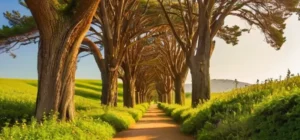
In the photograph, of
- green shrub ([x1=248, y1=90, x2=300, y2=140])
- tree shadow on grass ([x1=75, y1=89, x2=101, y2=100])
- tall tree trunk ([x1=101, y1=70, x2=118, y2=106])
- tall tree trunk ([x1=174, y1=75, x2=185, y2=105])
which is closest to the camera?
green shrub ([x1=248, y1=90, x2=300, y2=140])

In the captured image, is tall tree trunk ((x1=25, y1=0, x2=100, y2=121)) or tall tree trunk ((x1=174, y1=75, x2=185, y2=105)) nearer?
tall tree trunk ((x1=25, y1=0, x2=100, y2=121))

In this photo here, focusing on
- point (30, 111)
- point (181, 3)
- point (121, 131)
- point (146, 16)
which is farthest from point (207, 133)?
point (146, 16)

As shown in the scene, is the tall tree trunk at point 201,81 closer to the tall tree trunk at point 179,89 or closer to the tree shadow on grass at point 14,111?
the tree shadow on grass at point 14,111

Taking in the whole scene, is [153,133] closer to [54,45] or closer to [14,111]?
[54,45]

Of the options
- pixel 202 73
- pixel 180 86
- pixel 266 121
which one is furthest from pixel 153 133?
pixel 180 86

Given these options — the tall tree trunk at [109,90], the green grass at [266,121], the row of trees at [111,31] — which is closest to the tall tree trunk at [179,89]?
the row of trees at [111,31]

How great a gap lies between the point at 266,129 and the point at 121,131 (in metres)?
10.1

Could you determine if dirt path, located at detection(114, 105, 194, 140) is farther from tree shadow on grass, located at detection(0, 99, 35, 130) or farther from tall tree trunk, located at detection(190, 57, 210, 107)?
tree shadow on grass, located at detection(0, 99, 35, 130)

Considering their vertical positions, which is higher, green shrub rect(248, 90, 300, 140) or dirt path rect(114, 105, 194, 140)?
green shrub rect(248, 90, 300, 140)

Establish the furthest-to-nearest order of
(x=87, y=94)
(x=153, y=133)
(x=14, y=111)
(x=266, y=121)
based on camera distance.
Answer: (x=87, y=94) → (x=14, y=111) → (x=153, y=133) → (x=266, y=121)

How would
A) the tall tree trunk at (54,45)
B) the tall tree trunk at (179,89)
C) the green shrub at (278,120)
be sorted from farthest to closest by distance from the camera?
the tall tree trunk at (179,89) < the tall tree trunk at (54,45) < the green shrub at (278,120)

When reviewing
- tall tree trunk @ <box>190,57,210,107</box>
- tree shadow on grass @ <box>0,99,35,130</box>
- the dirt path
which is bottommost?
the dirt path

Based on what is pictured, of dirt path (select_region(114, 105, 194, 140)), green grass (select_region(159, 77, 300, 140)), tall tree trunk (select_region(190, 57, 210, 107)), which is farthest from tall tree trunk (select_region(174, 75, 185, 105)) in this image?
green grass (select_region(159, 77, 300, 140))

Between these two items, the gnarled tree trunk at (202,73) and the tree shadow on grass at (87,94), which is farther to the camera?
the tree shadow on grass at (87,94)
